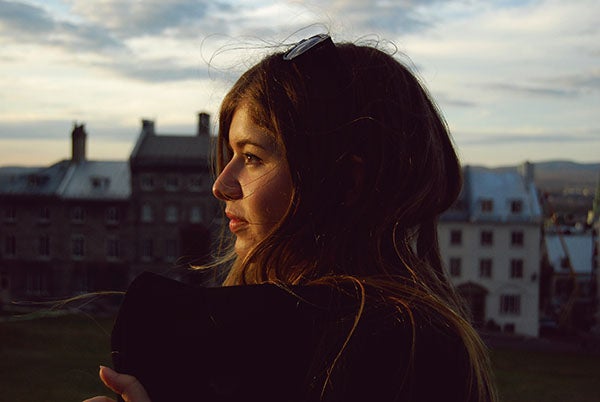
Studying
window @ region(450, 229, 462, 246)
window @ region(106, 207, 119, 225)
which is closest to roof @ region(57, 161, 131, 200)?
window @ region(106, 207, 119, 225)

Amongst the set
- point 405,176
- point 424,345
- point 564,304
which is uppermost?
point 405,176

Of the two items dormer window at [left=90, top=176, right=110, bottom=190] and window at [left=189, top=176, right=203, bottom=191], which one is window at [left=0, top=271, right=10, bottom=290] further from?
window at [left=189, top=176, right=203, bottom=191]

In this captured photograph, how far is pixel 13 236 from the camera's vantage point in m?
49.7

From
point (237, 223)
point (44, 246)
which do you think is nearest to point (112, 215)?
point (44, 246)

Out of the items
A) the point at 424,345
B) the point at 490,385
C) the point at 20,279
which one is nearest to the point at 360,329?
the point at 424,345

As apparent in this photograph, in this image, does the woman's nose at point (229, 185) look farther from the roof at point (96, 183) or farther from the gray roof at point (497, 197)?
the roof at point (96, 183)

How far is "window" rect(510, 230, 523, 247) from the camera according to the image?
4738cm

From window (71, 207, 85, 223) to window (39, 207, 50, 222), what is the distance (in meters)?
1.50

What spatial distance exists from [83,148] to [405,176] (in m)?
52.2

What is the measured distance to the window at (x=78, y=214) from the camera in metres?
49.6

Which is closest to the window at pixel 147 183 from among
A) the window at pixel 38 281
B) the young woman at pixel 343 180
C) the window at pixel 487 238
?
the window at pixel 38 281

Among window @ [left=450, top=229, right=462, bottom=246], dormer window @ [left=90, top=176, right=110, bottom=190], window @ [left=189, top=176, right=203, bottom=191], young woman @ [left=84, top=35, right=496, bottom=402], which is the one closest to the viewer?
young woman @ [left=84, top=35, right=496, bottom=402]

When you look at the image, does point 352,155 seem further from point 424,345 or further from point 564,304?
point 564,304

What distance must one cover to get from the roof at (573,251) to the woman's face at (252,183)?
51758mm
